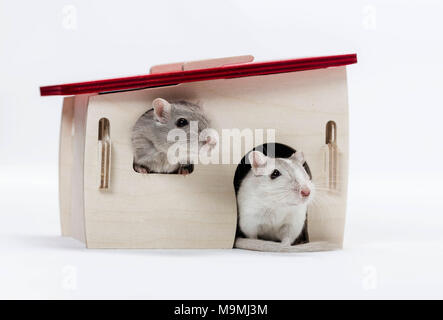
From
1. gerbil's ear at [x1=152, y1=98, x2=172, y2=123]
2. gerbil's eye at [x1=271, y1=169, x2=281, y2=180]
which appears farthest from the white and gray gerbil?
gerbil's ear at [x1=152, y1=98, x2=172, y2=123]

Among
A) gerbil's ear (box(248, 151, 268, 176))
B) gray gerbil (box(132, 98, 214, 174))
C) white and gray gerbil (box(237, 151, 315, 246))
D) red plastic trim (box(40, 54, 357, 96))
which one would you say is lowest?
white and gray gerbil (box(237, 151, 315, 246))

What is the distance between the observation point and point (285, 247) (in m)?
2.05

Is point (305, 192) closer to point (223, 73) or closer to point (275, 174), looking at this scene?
point (275, 174)

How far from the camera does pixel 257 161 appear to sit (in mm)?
2047

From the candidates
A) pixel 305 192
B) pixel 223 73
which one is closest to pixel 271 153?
pixel 305 192

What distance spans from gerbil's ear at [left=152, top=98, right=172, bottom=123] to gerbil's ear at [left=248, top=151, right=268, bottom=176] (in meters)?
0.28

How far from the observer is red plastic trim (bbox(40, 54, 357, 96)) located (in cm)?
201

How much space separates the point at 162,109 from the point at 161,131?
7cm

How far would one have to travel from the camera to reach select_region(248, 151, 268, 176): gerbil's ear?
2043mm

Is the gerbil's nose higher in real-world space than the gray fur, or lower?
lower

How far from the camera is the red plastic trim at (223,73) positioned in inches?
79.1

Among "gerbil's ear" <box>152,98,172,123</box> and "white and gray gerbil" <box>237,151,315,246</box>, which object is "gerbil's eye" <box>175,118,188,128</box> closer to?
"gerbil's ear" <box>152,98,172,123</box>

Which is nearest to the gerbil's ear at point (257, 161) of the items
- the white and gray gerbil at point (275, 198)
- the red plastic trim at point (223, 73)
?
the white and gray gerbil at point (275, 198)

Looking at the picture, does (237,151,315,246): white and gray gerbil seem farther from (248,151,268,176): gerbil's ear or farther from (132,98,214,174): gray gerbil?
(132,98,214,174): gray gerbil
